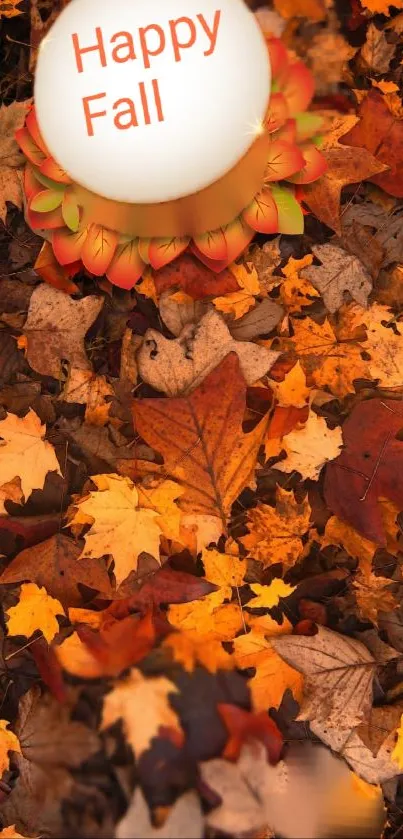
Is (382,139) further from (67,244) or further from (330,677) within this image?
(330,677)

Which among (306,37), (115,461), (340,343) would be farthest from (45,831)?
(306,37)

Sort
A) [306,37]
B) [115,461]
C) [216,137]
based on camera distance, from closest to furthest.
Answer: [216,137] → [115,461] → [306,37]

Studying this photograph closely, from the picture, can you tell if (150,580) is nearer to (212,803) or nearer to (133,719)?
(133,719)

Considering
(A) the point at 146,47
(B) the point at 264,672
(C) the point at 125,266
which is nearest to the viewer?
(A) the point at 146,47

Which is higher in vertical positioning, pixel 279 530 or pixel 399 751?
pixel 279 530

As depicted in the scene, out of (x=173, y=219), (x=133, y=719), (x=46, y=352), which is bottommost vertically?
(x=133, y=719)

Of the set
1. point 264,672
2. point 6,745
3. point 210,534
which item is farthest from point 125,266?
point 6,745

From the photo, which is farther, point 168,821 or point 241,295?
point 241,295
